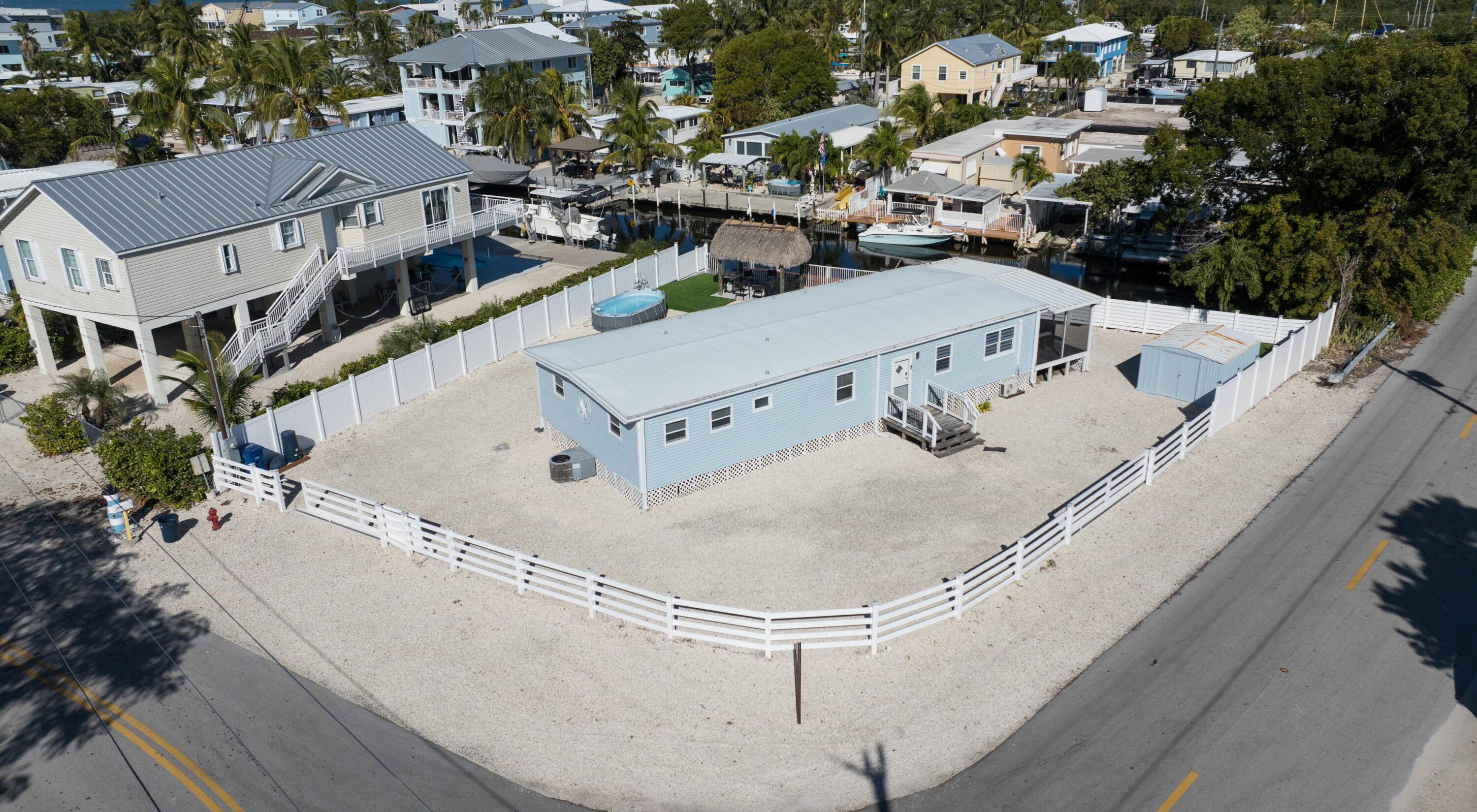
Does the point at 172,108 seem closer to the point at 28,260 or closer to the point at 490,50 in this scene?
the point at 28,260

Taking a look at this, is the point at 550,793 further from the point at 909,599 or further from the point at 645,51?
the point at 645,51

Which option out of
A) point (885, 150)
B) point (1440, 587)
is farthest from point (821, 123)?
point (1440, 587)

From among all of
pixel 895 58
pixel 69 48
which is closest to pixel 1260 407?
pixel 895 58

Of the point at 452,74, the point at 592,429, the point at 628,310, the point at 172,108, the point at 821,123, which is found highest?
the point at 452,74

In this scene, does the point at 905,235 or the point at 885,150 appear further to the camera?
the point at 885,150

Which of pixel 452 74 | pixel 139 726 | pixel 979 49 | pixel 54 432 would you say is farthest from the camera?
pixel 979 49

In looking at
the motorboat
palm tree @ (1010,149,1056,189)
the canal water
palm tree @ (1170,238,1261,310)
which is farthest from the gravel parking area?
palm tree @ (1010,149,1056,189)

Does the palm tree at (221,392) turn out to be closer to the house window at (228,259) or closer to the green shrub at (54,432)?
the green shrub at (54,432)
